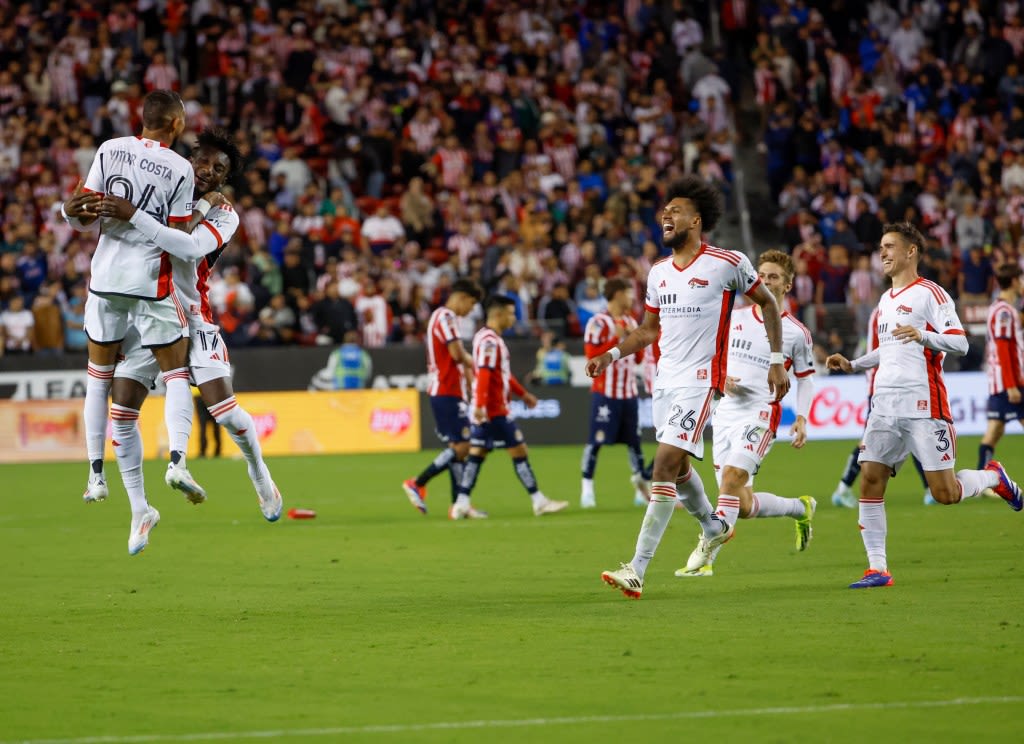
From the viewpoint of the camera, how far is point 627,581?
9.66 metres

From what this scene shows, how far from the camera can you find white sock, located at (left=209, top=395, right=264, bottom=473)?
10.2 meters

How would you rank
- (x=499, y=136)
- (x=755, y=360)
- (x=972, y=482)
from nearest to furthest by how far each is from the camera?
(x=972, y=482) → (x=755, y=360) → (x=499, y=136)

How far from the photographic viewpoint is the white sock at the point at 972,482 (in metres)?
10.7

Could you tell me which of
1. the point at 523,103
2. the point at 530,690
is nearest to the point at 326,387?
the point at 523,103

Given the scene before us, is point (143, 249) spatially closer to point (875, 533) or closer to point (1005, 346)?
point (875, 533)

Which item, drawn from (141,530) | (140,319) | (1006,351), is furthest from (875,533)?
(1006,351)

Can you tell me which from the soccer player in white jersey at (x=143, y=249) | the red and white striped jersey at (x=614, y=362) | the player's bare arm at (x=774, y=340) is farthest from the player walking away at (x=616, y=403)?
the soccer player in white jersey at (x=143, y=249)

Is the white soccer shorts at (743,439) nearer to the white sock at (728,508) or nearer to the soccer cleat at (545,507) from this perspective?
the white sock at (728,508)

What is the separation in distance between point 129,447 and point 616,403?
8026 millimetres

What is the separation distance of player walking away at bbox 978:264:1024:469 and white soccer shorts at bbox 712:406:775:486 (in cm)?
556

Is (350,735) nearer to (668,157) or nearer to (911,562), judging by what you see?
(911,562)

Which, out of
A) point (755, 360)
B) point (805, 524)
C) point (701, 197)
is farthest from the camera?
point (805, 524)

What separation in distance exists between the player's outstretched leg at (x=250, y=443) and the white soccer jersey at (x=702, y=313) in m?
2.65

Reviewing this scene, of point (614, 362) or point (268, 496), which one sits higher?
point (614, 362)
